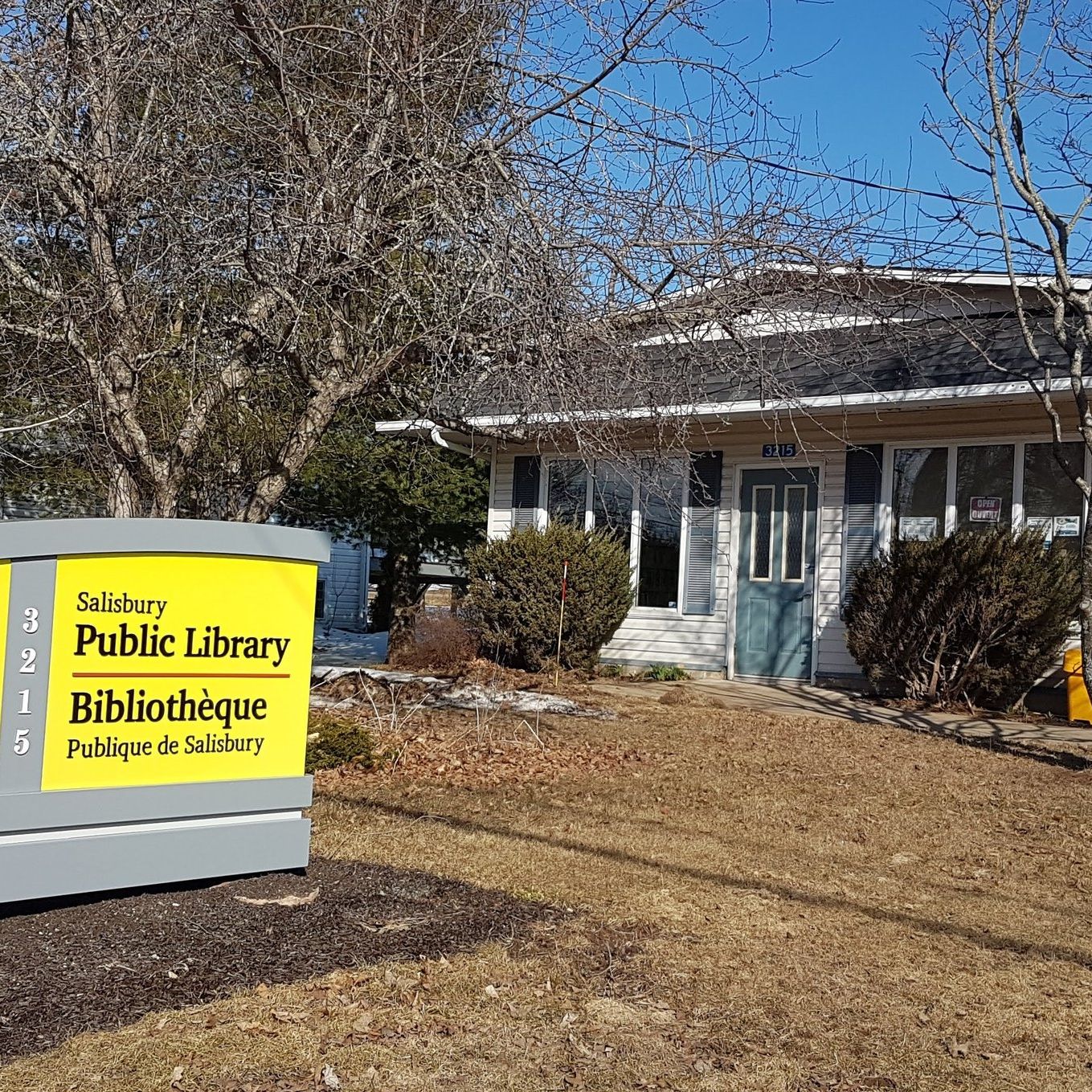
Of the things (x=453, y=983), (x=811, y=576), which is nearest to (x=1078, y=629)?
(x=811, y=576)

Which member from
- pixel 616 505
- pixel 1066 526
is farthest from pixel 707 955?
pixel 616 505

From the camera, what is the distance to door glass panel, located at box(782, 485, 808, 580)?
1245 cm

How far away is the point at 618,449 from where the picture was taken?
7547 mm

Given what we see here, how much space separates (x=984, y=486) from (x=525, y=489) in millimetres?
5403

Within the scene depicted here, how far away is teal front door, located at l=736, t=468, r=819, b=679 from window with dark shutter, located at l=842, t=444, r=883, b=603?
1.31ft

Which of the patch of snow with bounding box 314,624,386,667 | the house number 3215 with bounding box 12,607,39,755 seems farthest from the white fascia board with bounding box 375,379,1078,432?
the patch of snow with bounding box 314,624,386,667

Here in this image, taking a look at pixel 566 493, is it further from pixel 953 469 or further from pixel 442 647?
pixel 953 469

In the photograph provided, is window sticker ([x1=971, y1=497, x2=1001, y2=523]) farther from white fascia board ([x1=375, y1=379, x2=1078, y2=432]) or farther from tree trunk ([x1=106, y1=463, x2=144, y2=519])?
tree trunk ([x1=106, y1=463, x2=144, y2=519])

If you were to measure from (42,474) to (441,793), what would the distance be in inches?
302

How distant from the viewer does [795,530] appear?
1249 centimetres

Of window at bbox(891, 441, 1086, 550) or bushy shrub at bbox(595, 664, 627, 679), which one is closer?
window at bbox(891, 441, 1086, 550)

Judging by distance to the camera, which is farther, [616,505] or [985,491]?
[616,505]

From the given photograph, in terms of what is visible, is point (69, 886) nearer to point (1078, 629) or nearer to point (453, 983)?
point (453, 983)

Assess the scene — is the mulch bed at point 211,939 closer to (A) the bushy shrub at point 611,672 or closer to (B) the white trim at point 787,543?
(A) the bushy shrub at point 611,672
